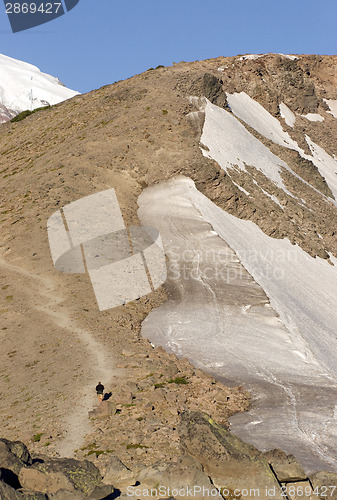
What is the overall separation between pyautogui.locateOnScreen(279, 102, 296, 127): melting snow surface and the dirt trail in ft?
253

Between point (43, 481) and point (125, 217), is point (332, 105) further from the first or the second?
point (43, 481)

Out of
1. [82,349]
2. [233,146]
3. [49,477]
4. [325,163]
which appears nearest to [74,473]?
[49,477]

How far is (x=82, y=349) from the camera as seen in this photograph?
29.7m

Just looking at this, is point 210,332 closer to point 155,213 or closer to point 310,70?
point 155,213

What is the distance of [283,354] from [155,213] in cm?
2486

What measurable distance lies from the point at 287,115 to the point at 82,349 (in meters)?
88.0

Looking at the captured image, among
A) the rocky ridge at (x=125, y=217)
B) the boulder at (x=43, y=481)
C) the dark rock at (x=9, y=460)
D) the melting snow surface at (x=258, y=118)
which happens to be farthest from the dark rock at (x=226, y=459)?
the melting snow surface at (x=258, y=118)

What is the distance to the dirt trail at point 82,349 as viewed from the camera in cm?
2045

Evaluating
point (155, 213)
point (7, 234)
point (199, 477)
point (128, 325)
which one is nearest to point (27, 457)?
point (199, 477)

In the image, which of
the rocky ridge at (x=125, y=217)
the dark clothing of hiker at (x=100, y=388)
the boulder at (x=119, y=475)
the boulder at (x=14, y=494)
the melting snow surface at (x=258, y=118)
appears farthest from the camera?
the melting snow surface at (x=258, y=118)

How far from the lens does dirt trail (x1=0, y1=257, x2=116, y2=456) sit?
67.1ft

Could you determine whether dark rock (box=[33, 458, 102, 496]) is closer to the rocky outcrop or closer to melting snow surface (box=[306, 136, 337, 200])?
the rocky outcrop

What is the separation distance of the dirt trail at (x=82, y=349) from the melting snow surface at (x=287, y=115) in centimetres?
7697

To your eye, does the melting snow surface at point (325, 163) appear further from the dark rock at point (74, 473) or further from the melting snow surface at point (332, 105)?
the dark rock at point (74, 473)
